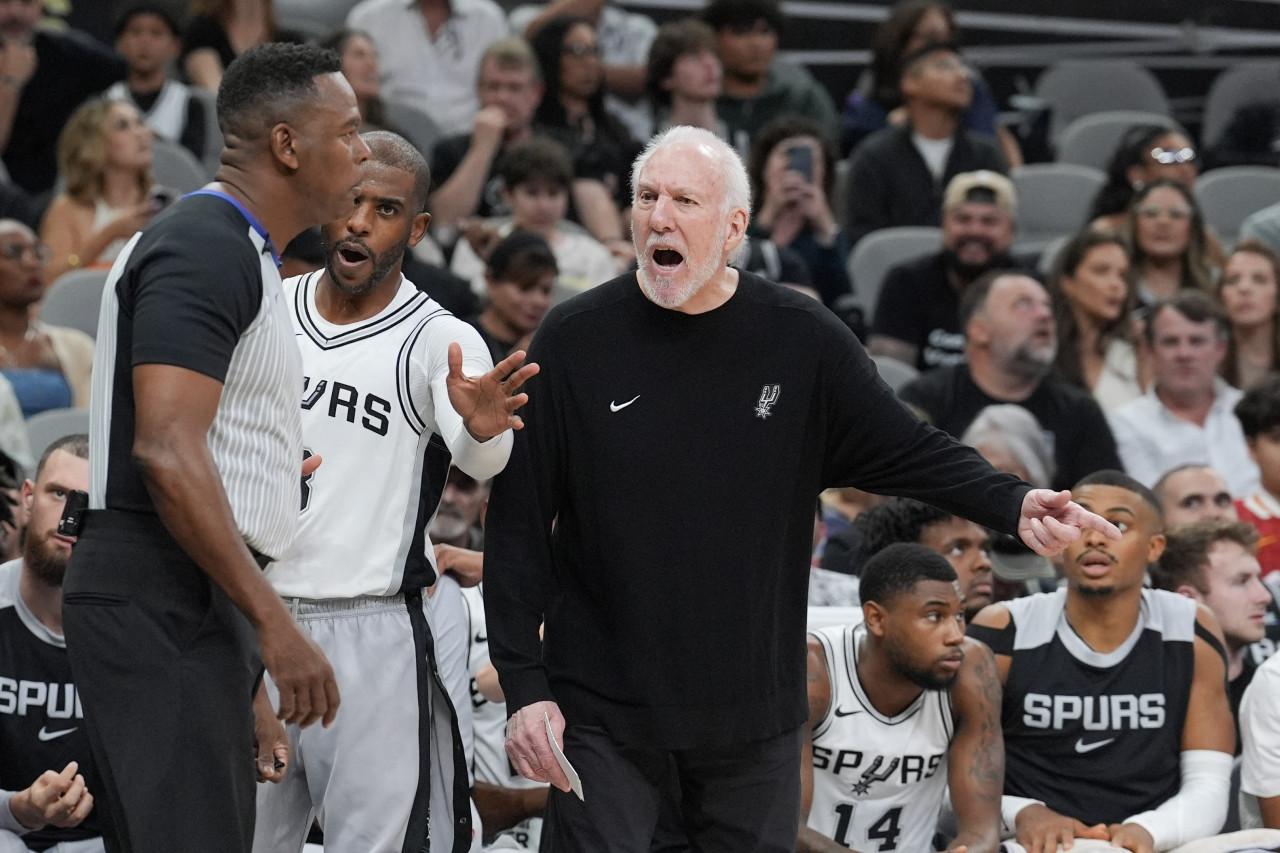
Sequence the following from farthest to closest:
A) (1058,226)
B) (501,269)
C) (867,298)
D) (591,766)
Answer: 1. (1058,226)
2. (867,298)
3. (501,269)
4. (591,766)

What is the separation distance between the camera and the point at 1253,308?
7668 mm

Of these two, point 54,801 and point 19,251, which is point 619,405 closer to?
point 54,801

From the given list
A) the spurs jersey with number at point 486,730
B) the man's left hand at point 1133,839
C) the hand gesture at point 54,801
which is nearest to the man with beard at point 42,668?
the hand gesture at point 54,801

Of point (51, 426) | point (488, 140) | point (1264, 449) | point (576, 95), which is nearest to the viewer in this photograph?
point (51, 426)

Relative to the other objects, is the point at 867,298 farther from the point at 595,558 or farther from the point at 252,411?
the point at 252,411

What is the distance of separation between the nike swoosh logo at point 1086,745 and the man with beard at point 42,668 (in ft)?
8.83

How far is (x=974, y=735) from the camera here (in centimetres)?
479

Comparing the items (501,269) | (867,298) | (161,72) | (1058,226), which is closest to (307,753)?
(501,269)

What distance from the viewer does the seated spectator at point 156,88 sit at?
8.57 m

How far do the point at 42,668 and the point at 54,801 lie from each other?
523mm

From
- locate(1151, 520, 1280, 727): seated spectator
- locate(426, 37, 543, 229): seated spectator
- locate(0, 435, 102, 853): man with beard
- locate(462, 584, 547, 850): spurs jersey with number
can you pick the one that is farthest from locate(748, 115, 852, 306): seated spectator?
locate(0, 435, 102, 853): man with beard

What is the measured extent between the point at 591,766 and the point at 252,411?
1030 mm

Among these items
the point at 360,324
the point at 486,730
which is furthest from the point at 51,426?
the point at 360,324

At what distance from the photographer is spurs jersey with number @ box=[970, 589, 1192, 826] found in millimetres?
4941
